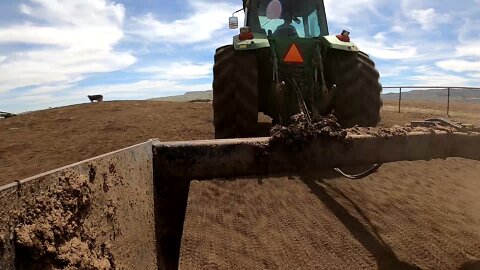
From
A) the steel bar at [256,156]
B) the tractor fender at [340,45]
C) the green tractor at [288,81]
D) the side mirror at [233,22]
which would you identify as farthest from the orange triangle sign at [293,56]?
the steel bar at [256,156]

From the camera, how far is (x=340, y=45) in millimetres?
5910

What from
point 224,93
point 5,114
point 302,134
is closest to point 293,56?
point 224,93

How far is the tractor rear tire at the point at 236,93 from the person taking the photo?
5.61m

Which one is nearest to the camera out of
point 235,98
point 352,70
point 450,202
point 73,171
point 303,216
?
point 73,171

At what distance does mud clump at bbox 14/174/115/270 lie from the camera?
1216 millimetres

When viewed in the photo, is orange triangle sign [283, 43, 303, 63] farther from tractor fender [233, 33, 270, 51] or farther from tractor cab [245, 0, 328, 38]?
tractor cab [245, 0, 328, 38]

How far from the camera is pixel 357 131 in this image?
2.72 meters

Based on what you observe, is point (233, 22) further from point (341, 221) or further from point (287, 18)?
point (341, 221)

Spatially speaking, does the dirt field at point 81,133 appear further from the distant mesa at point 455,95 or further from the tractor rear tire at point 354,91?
the distant mesa at point 455,95

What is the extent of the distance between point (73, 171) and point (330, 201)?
3.45 metres

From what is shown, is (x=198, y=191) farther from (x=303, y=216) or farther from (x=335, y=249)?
(x=335, y=249)

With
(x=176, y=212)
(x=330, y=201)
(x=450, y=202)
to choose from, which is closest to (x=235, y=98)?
(x=330, y=201)

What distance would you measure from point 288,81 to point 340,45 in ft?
2.92

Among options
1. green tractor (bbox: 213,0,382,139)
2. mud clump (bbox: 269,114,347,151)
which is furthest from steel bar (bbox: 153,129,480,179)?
green tractor (bbox: 213,0,382,139)
